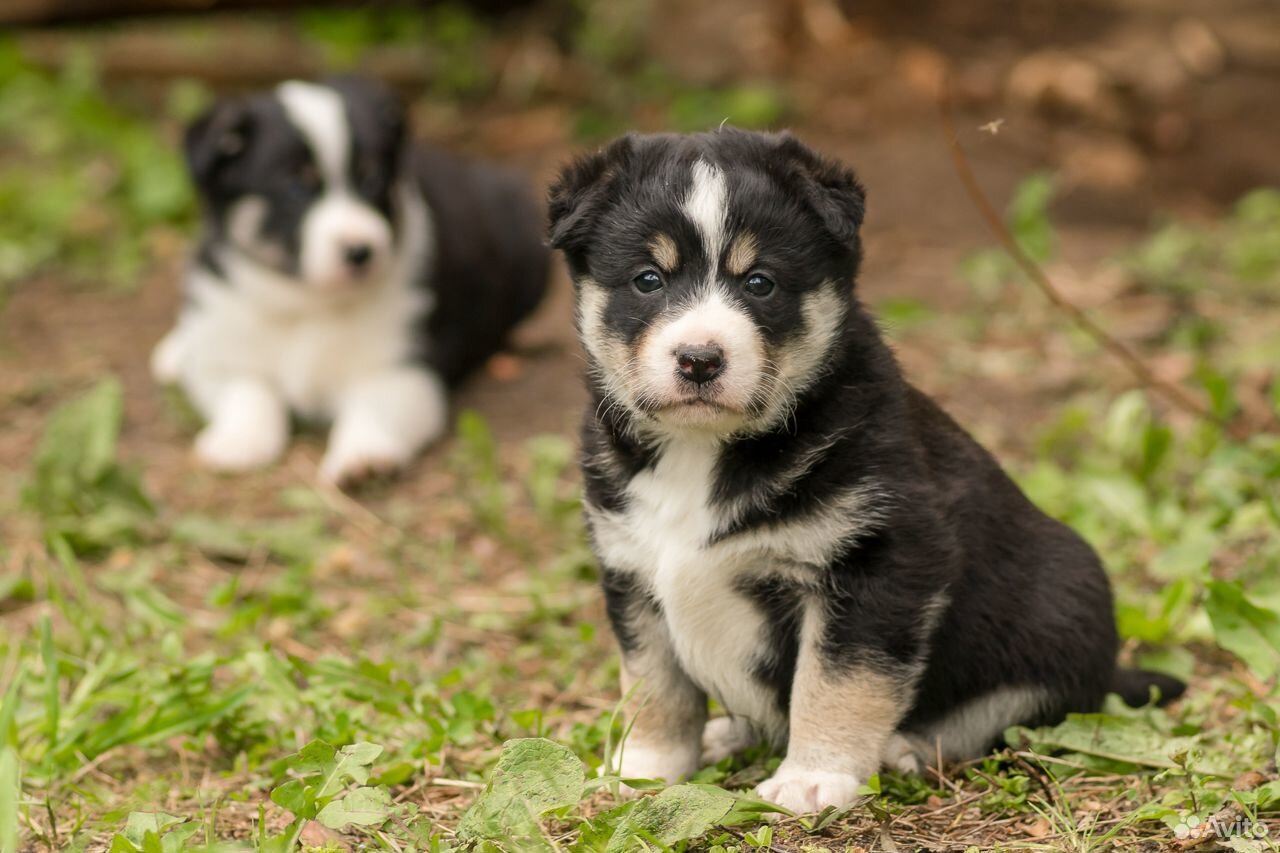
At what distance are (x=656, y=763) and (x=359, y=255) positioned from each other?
3.53m

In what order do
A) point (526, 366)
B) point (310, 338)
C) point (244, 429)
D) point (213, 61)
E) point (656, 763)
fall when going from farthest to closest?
point (213, 61) → point (526, 366) → point (310, 338) → point (244, 429) → point (656, 763)

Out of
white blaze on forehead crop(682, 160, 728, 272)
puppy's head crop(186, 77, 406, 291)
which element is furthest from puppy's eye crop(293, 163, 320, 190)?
white blaze on forehead crop(682, 160, 728, 272)

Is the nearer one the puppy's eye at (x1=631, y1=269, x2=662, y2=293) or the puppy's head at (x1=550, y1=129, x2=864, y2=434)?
the puppy's head at (x1=550, y1=129, x2=864, y2=434)

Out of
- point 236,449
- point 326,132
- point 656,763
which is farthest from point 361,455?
point 656,763

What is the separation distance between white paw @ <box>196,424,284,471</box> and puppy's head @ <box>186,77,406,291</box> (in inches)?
27.3

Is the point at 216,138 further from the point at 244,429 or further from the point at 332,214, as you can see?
the point at 244,429

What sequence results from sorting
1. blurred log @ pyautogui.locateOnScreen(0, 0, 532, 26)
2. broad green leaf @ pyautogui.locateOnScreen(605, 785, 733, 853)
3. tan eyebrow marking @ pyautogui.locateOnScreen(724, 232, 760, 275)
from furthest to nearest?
blurred log @ pyautogui.locateOnScreen(0, 0, 532, 26)
tan eyebrow marking @ pyautogui.locateOnScreen(724, 232, 760, 275)
broad green leaf @ pyautogui.locateOnScreen(605, 785, 733, 853)

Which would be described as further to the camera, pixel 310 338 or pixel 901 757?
pixel 310 338

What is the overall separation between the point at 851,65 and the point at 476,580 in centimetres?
585

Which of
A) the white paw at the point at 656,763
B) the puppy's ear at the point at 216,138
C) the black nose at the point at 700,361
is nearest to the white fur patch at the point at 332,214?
the puppy's ear at the point at 216,138

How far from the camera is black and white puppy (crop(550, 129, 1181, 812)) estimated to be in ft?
10.5

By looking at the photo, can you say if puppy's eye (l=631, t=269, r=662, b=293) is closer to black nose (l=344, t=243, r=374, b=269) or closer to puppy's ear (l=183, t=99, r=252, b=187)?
black nose (l=344, t=243, r=374, b=269)

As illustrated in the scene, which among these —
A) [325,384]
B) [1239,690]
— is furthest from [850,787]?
[325,384]

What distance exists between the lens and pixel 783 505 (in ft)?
10.6
